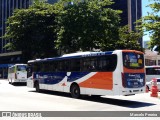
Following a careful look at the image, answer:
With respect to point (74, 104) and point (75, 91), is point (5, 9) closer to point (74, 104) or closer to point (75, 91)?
point (75, 91)

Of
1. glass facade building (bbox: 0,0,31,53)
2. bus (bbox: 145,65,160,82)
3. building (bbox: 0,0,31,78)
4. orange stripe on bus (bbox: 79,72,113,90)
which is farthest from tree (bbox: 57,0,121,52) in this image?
glass facade building (bbox: 0,0,31,53)

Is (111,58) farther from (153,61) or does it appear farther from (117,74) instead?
(153,61)

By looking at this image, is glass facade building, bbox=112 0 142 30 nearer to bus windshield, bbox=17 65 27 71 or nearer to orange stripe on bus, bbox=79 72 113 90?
bus windshield, bbox=17 65 27 71

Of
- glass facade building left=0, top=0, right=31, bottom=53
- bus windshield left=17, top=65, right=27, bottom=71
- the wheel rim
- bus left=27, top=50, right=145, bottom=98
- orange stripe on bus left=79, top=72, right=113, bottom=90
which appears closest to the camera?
bus left=27, top=50, right=145, bottom=98

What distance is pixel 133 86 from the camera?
16.7 metres

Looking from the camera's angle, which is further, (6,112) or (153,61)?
(153,61)

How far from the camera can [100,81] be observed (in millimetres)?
17672

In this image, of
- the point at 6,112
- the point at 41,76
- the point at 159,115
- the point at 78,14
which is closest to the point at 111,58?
the point at 159,115

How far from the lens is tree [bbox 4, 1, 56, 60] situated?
4178cm

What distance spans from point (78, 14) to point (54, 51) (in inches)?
491

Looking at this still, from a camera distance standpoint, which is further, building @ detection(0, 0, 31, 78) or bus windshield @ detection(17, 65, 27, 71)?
building @ detection(0, 0, 31, 78)

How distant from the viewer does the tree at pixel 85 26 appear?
31.8 meters

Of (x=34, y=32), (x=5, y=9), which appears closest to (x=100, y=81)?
(x=34, y=32)

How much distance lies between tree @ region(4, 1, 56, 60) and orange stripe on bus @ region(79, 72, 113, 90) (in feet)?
77.4
